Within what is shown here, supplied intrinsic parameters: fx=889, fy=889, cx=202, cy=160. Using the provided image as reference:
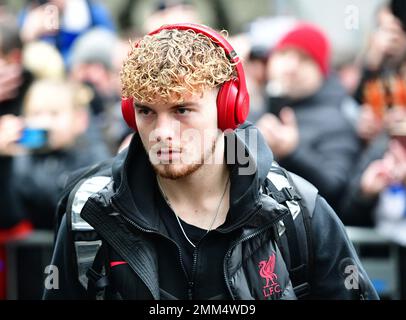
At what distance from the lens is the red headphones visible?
3.00 metres

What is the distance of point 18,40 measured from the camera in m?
5.86

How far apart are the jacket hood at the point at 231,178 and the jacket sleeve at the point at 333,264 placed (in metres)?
0.24

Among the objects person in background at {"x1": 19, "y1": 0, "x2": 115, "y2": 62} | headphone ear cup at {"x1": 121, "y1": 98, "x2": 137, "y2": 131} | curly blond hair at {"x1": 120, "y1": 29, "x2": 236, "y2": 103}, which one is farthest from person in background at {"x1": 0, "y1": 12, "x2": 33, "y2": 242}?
curly blond hair at {"x1": 120, "y1": 29, "x2": 236, "y2": 103}

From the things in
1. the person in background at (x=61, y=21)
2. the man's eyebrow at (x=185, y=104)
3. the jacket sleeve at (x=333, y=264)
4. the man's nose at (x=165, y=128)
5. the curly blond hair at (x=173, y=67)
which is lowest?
the jacket sleeve at (x=333, y=264)

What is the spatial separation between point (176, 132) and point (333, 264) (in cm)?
72

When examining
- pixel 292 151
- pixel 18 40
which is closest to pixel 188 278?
pixel 292 151

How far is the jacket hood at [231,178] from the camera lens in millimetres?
3002

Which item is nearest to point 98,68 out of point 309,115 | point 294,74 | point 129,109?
point 294,74

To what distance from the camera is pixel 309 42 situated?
5.87 metres

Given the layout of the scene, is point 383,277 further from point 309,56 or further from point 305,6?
point 305,6

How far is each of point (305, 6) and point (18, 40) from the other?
254 cm

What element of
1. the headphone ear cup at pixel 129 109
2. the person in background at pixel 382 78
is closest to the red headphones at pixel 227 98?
the headphone ear cup at pixel 129 109

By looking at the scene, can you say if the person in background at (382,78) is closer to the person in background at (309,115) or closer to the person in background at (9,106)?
the person in background at (309,115)

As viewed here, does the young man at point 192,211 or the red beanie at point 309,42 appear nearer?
the young man at point 192,211
